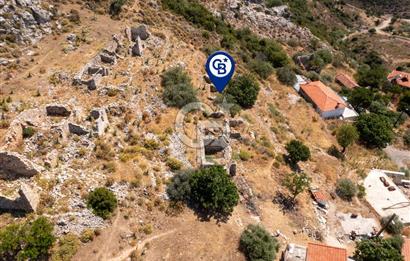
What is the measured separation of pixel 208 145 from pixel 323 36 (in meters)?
77.4

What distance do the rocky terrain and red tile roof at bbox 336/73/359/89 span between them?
2113cm

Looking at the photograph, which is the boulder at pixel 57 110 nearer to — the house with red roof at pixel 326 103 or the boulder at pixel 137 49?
the boulder at pixel 137 49

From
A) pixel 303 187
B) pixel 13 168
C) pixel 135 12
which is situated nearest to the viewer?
pixel 13 168

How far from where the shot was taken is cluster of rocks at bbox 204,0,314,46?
256 ft

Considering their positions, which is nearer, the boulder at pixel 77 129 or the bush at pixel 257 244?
the bush at pixel 257 244

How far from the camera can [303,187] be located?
3331 cm

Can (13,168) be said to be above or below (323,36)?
above

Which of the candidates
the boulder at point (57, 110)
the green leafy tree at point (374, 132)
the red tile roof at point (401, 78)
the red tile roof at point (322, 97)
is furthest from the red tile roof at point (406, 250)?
the red tile roof at point (401, 78)

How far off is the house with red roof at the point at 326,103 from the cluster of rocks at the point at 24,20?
42125 mm

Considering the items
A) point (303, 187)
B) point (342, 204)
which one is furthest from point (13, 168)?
point (342, 204)

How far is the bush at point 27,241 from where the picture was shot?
68.9 ft

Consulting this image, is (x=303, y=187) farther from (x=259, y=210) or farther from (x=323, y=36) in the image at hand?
(x=323, y=36)

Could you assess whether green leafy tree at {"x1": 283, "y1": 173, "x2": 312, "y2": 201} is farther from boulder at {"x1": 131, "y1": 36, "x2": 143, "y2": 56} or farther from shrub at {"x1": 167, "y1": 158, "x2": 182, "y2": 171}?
boulder at {"x1": 131, "y1": 36, "x2": 143, "y2": 56}

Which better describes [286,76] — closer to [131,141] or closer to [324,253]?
[131,141]
